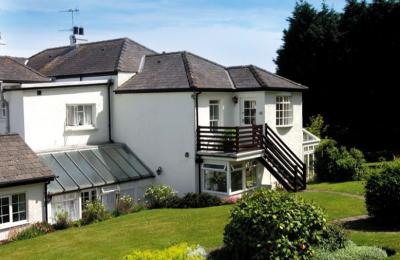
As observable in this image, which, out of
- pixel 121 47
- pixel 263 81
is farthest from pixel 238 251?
pixel 121 47

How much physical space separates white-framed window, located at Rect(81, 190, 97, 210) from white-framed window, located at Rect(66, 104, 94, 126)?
441 cm

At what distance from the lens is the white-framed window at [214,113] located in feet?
86.6

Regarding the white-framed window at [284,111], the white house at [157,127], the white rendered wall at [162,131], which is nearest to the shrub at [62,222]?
the white house at [157,127]

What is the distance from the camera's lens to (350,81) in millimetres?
43062

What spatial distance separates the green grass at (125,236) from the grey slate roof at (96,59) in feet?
33.4

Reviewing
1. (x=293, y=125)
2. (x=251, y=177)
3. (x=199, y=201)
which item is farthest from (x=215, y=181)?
(x=293, y=125)

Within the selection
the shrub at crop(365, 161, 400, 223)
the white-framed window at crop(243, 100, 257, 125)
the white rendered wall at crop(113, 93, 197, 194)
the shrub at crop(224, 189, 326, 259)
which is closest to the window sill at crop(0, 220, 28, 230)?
the white rendered wall at crop(113, 93, 197, 194)

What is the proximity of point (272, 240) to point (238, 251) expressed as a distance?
3.88 feet

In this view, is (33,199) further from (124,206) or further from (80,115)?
(80,115)

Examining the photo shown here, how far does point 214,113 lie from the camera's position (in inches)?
1051

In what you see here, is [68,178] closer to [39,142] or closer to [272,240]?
[39,142]

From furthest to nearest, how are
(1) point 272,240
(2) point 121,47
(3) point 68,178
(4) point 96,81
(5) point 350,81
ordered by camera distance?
(5) point 350,81, (2) point 121,47, (4) point 96,81, (3) point 68,178, (1) point 272,240

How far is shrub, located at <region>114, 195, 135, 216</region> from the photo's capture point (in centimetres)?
2332

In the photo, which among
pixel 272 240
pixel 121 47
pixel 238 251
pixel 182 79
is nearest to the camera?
pixel 272 240
